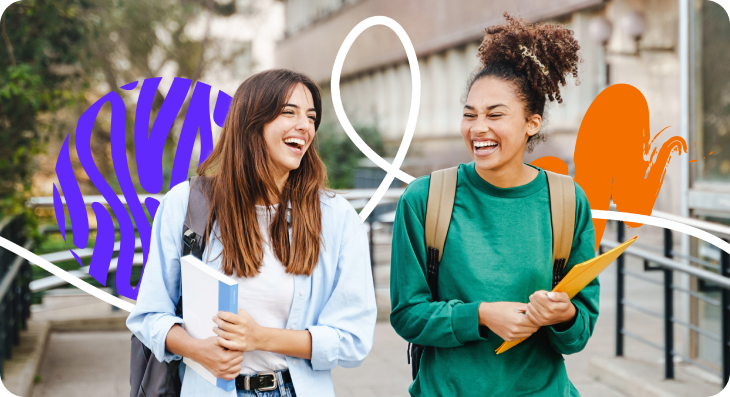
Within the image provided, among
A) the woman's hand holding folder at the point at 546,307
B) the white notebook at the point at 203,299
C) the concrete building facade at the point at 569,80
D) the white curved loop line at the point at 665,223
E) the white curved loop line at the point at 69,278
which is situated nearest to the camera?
the white notebook at the point at 203,299

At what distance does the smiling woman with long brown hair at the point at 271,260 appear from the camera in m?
1.86

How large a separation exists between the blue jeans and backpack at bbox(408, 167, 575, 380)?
537 millimetres

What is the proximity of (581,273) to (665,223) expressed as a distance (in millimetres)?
1787

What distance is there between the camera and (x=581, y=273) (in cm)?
179

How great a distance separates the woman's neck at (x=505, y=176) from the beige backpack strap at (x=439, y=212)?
11 cm

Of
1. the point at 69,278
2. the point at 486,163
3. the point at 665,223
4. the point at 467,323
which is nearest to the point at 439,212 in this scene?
the point at 486,163

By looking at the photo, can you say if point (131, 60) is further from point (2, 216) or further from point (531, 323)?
point (531, 323)

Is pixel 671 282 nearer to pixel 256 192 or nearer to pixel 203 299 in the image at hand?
pixel 256 192

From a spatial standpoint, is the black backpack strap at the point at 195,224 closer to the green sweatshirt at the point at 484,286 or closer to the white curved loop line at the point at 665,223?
the green sweatshirt at the point at 484,286

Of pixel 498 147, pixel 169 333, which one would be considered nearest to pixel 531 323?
pixel 498 147

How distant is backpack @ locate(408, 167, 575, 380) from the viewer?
2010 millimetres

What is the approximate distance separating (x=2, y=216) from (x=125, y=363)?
157 centimetres

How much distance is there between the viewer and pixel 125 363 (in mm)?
5305

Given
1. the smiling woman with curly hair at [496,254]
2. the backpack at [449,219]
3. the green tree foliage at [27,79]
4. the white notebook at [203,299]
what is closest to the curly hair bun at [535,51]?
the smiling woman with curly hair at [496,254]
